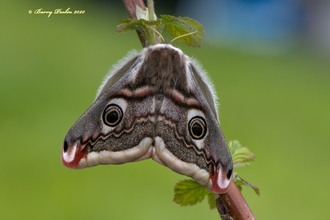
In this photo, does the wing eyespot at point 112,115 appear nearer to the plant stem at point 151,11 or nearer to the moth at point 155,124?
the moth at point 155,124

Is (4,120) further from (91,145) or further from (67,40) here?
(91,145)

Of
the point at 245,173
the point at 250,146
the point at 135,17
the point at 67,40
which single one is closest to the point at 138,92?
the point at 135,17

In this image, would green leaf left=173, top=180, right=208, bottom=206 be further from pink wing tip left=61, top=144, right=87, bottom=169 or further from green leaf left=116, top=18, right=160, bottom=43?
green leaf left=116, top=18, right=160, bottom=43

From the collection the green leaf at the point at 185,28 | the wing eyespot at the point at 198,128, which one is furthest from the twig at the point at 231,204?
the wing eyespot at the point at 198,128

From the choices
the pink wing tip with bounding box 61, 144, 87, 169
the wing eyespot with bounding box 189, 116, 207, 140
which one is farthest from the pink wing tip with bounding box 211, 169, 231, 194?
the pink wing tip with bounding box 61, 144, 87, 169

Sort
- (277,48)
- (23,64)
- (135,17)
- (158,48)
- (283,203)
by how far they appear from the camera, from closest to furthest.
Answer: (135,17) → (158,48) → (283,203) → (23,64) → (277,48)

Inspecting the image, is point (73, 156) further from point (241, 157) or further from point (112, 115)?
point (241, 157)

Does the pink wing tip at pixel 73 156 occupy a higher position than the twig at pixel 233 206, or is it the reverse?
the pink wing tip at pixel 73 156
